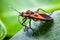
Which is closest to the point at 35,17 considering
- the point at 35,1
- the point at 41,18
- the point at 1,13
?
the point at 41,18

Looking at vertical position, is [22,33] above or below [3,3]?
below

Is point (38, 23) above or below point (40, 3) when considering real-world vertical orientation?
below

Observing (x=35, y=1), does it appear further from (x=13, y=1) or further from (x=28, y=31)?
(x=28, y=31)

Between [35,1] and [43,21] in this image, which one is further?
[35,1]

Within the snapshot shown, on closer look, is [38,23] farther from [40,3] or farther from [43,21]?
[40,3]

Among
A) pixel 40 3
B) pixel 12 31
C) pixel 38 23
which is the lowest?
pixel 12 31

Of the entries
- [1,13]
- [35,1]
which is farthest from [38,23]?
[1,13]
